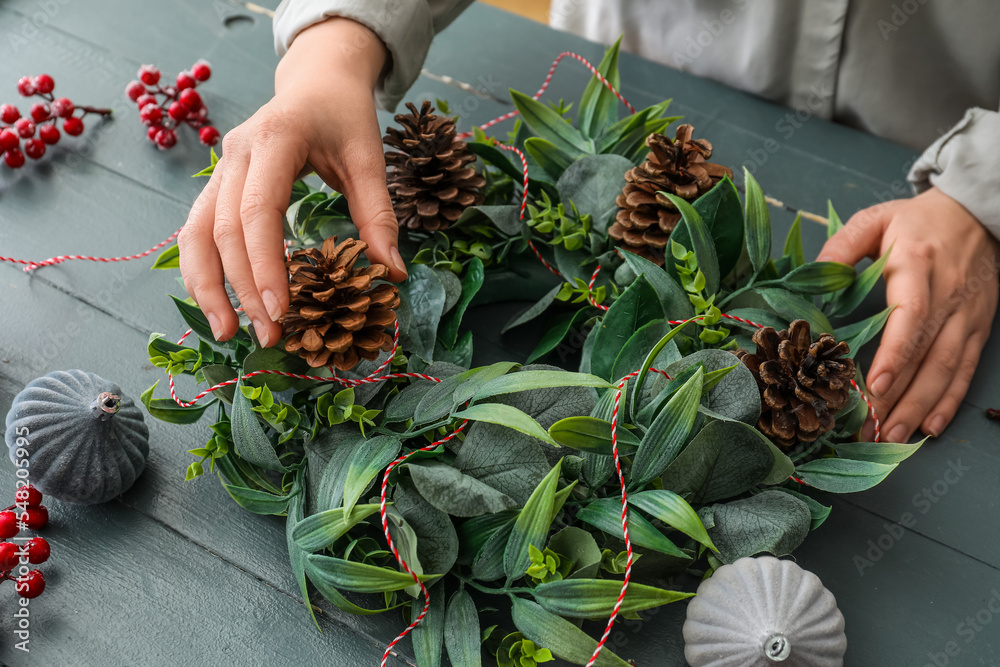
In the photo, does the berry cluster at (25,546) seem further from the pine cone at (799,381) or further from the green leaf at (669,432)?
the pine cone at (799,381)

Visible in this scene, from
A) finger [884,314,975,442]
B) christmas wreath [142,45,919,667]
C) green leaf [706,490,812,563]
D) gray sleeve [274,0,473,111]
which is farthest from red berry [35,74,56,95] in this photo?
finger [884,314,975,442]

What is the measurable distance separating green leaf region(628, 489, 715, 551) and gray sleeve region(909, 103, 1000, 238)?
1.78 ft

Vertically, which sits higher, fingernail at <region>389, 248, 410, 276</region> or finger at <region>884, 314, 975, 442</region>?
fingernail at <region>389, 248, 410, 276</region>

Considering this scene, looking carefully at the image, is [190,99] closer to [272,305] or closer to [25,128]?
[25,128]

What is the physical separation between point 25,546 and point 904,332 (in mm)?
812

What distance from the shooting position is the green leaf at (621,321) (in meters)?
0.64

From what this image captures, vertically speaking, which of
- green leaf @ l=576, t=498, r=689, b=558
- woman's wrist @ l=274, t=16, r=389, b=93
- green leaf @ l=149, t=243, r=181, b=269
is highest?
woman's wrist @ l=274, t=16, r=389, b=93

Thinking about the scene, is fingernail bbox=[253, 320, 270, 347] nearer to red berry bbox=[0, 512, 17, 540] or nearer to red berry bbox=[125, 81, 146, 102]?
red berry bbox=[0, 512, 17, 540]

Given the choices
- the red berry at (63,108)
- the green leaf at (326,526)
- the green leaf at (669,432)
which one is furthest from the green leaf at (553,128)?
the red berry at (63,108)

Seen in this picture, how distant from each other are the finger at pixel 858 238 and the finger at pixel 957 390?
14 centimetres

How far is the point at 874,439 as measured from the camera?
0.69 m

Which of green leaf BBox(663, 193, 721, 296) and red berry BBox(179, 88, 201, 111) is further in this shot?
red berry BBox(179, 88, 201, 111)

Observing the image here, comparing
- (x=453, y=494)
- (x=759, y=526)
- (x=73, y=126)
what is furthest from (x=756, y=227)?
(x=73, y=126)

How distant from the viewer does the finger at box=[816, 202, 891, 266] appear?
0.78 m
